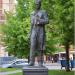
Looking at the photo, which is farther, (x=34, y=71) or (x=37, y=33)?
(x=37, y=33)

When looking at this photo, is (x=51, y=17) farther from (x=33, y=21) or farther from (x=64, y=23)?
(x=33, y=21)

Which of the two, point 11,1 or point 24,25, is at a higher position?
point 11,1

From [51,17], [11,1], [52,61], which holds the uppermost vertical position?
[11,1]

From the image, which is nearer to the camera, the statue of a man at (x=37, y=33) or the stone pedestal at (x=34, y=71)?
the stone pedestal at (x=34, y=71)

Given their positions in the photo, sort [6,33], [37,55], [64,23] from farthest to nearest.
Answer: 1. [6,33]
2. [64,23]
3. [37,55]

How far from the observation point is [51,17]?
24.6 meters

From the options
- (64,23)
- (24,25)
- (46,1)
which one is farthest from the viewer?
(24,25)

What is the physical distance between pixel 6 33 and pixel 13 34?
1808 millimetres

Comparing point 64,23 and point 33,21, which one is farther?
point 64,23

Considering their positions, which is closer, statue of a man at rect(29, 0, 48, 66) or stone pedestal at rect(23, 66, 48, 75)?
stone pedestal at rect(23, 66, 48, 75)

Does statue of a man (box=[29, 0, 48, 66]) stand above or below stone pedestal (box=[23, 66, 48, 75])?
above

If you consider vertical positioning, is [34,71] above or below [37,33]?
below

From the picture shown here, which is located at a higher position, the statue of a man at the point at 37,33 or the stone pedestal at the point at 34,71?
the statue of a man at the point at 37,33

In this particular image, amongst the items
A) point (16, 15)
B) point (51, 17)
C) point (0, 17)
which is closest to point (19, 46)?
point (16, 15)
